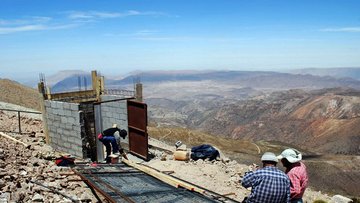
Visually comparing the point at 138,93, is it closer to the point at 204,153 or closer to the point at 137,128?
the point at 137,128

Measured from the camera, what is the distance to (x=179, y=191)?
7621mm

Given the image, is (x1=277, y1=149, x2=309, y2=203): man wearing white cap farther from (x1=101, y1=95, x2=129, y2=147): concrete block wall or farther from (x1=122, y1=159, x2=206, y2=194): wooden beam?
(x1=101, y1=95, x2=129, y2=147): concrete block wall

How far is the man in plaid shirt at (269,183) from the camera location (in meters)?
4.90

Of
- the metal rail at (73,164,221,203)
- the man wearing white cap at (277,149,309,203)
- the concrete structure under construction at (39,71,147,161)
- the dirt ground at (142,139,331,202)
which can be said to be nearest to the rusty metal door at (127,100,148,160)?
the concrete structure under construction at (39,71,147,161)

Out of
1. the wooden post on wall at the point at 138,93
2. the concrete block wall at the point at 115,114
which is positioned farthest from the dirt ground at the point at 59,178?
the wooden post on wall at the point at 138,93

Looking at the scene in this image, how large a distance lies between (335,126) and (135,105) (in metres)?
51.1

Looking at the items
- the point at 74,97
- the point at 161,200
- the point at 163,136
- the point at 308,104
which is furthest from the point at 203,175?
the point at 308,104

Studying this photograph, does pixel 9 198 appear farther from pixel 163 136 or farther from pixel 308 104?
pixel 308 104

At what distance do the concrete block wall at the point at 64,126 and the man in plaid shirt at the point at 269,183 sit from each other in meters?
9.92

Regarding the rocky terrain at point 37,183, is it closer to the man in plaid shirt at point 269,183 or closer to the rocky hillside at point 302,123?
the man in plaid shirt at point 269,183

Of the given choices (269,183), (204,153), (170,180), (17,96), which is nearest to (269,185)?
(269,183)

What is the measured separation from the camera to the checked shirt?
490cm

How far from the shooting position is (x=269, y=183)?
490 centimetres

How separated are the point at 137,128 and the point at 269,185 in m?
10.0
